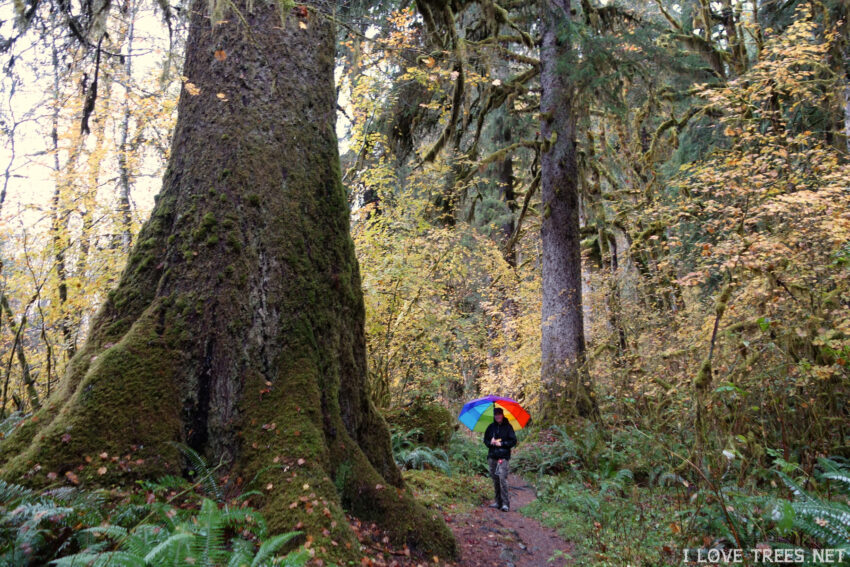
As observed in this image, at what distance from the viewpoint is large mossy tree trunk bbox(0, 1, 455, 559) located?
113 inches

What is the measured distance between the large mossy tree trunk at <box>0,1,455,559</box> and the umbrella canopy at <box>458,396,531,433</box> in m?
3.60

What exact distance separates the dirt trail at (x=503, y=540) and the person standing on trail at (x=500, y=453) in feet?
0.60

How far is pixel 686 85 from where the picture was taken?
9578 millimetres

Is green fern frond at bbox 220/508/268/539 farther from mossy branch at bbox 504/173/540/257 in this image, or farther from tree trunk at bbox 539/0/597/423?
mossy branch at bbox 504/173/540/257

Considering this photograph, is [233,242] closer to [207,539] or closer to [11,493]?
[11,493]

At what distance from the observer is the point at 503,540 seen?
15.8 ft

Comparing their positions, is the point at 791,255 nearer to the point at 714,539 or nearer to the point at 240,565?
the point at 714,539

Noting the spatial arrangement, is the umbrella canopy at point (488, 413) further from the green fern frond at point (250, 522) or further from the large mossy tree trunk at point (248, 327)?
the green fern frond at point (250, 522)

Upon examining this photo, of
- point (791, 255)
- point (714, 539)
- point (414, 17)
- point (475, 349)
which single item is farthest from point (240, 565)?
point (475, 349)

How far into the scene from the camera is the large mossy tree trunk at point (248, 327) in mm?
2875

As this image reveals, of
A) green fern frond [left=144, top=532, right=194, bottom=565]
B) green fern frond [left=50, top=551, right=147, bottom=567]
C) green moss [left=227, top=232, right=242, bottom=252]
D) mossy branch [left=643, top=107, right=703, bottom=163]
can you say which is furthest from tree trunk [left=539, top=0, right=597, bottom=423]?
green fern frond [left=50, top=551, right=147, bottom=567]

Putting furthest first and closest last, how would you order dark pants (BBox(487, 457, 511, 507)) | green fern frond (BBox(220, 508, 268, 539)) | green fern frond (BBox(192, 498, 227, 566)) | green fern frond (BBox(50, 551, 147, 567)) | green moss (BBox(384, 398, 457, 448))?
1. green moss (BBox(384, 398, 457, 448))
2. dark pants (BBox(487, 457, 511, 507))
3. green fern frond (BBox(220, 508, 268, 539))
4. green fern frond (BBox(192, 498, 227, 566))
5. green fern frond (BBox(50, 551, 147, 567))

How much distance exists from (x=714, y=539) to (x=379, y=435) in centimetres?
276

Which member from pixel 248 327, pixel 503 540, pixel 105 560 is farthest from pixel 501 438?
pixel 105 560
